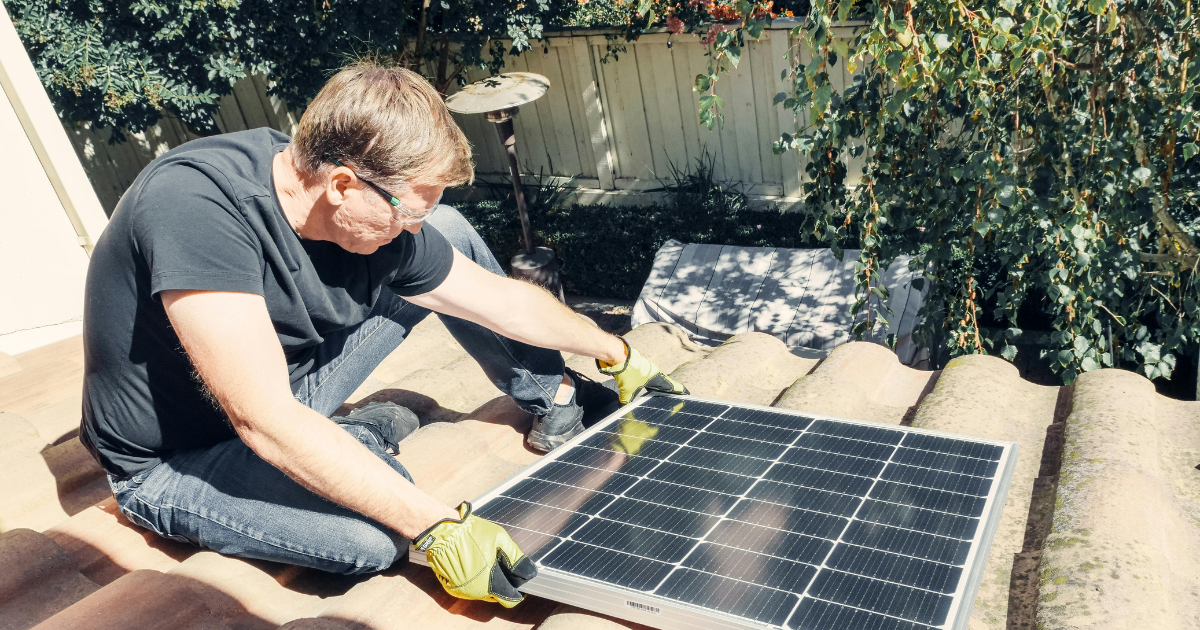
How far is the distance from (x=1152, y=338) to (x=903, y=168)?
1723 millimetres

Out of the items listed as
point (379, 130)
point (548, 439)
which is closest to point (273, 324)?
point (379, 130)

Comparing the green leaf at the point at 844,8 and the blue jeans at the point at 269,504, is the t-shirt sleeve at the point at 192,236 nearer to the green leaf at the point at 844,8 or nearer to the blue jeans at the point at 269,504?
the blue jeans at the point at 269,504

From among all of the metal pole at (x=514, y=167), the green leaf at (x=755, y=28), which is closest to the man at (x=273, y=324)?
the green leaf at (x=755, y=28)

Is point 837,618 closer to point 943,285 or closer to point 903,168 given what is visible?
point 903,168

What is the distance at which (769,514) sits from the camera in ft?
6.95

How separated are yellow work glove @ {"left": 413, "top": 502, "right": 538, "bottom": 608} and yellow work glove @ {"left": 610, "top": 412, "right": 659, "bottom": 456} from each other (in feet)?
1.96

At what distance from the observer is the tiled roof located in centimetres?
195

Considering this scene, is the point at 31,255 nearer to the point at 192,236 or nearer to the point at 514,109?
the point at 192,236

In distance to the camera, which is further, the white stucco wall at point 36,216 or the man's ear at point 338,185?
the white stucco wall at point 36,216

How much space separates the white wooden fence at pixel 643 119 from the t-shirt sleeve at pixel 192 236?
7.68 metres

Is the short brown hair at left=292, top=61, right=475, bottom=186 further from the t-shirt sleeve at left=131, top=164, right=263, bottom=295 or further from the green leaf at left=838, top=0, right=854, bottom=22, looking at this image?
the green leaf at left=838, top=0, right=854, bottom=22

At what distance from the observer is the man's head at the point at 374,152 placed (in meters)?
2.13

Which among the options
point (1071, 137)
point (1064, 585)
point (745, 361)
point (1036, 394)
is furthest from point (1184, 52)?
point (1064, 585)

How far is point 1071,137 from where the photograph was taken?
380 centimetres
